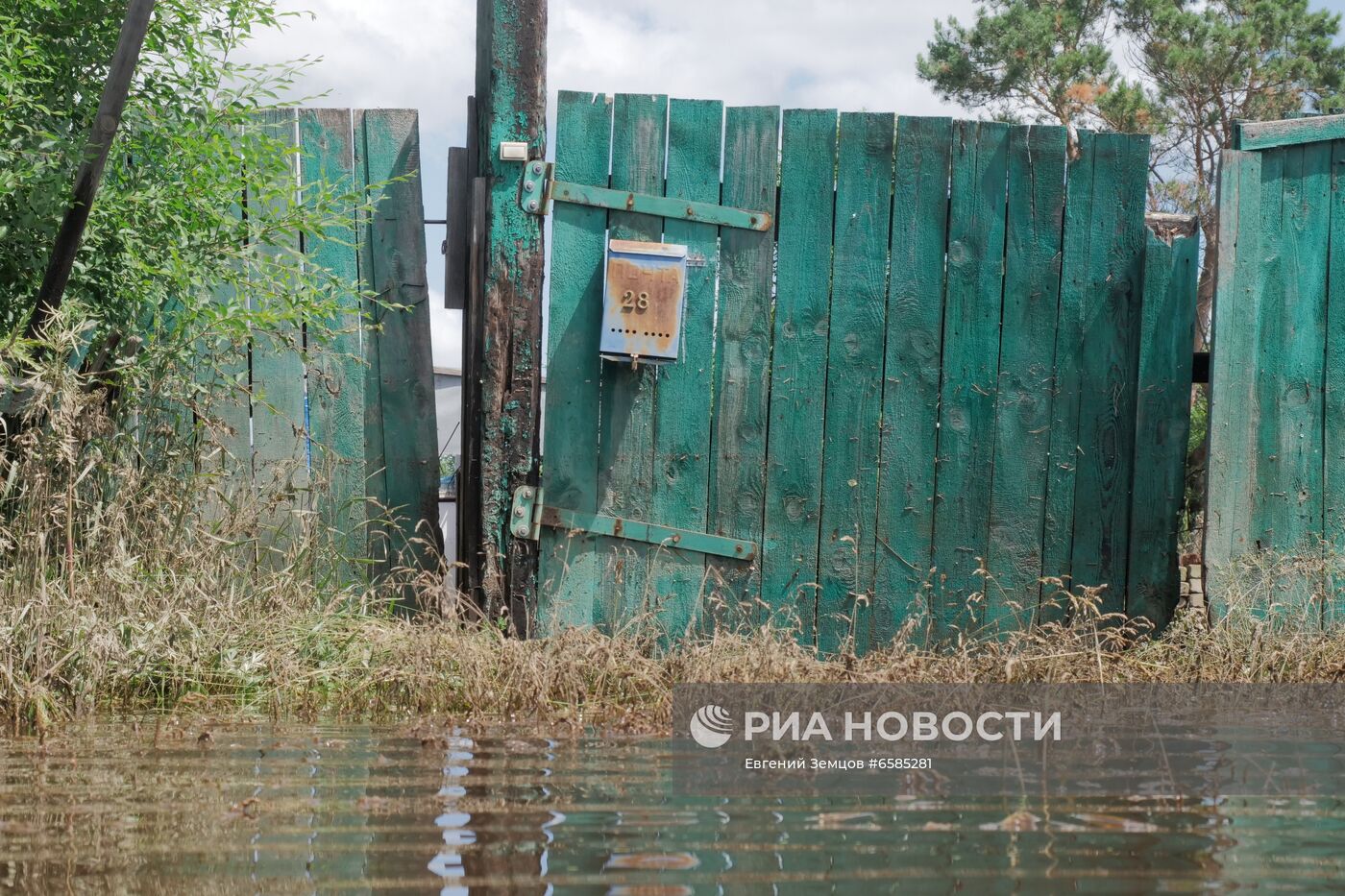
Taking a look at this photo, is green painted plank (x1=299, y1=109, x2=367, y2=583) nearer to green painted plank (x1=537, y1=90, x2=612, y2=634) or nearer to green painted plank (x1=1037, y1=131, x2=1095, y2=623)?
green painted plank (x1=537, y1=90, x2=612, y2=634)

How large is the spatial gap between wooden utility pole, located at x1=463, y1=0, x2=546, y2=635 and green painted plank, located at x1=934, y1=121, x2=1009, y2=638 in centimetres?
152

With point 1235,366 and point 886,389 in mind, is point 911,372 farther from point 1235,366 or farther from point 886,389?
point 1235,366

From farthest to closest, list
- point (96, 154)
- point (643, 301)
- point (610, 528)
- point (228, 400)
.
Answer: point (228, 400) → point (610, 528) → point (643, 301) → point (96, 154)

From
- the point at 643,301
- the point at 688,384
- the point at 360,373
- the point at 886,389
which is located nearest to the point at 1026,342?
the point at 886,389

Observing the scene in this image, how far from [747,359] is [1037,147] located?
1331mm

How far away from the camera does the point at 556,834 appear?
2516mm

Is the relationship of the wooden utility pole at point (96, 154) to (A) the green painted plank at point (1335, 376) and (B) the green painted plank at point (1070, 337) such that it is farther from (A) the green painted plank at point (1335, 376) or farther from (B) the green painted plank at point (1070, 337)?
(A) the green painted plank at point (1335, 376)

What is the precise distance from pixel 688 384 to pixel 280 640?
5.58ft

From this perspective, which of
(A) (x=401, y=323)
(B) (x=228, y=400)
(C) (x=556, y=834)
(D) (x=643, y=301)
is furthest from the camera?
(A) (x=401, y=323)

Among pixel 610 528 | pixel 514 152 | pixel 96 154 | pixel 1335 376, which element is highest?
pixel 514 152

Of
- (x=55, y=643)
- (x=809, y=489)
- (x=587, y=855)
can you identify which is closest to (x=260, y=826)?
(x=587, y=855)

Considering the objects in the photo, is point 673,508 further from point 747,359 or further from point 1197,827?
point 1197,827

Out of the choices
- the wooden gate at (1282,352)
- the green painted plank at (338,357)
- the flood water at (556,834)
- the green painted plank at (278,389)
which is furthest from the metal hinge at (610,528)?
the wooden gate at (1282,352)

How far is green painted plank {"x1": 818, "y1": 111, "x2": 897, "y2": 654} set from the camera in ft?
Answer: 15.9
